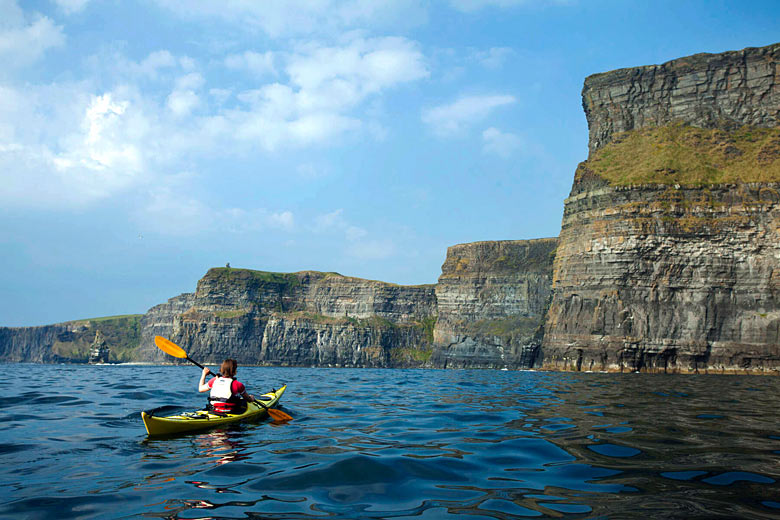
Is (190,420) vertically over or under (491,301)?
under

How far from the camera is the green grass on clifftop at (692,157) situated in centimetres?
6769

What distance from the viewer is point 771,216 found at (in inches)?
2420

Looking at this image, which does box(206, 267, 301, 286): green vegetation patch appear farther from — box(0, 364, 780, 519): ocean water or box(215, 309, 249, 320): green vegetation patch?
box(0, 364, 780, 519): ocean water

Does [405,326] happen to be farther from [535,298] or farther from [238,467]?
[238,467]

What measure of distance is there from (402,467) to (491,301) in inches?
4785

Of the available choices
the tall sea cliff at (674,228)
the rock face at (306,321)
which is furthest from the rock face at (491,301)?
the rock face at (306,321)

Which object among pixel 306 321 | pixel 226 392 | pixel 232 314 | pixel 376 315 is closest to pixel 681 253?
pixel 226 392


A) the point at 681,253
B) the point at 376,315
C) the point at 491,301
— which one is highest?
the point at 681,253

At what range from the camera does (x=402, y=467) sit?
28.2 ft

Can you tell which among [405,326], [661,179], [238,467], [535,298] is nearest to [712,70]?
[661,179]

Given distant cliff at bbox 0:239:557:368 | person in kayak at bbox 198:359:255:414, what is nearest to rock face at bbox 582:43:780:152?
distant cliff at bbox 0:239:557:368

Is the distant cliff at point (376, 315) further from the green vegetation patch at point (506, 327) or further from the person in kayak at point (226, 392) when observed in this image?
the person in kayak at point (226, 392)

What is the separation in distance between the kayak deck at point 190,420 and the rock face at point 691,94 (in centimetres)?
8441

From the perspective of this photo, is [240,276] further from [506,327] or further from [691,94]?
[691,94]
